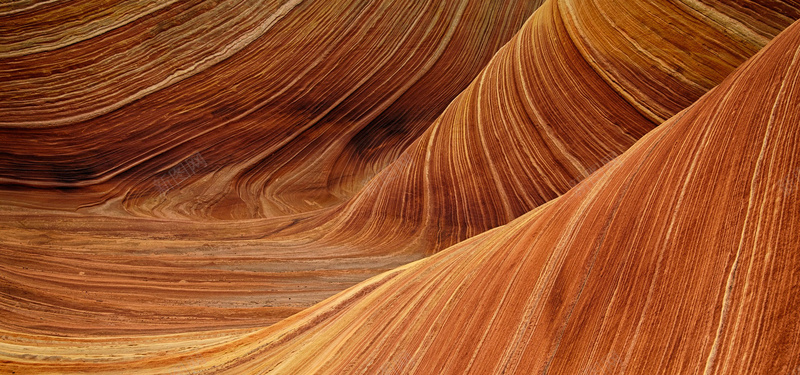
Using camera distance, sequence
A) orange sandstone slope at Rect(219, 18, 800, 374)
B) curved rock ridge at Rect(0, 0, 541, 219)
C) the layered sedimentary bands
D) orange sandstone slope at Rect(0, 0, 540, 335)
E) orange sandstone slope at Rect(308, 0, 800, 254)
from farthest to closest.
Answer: curved rock ridge at Rect(0, 0, 541, 219), orange sandstone slope at Rect(0, 0, 540, 335), orange sandstone slope at Rect(308, 0, 800, 254), the layered sedimentary bands, orange sandstone slope at Rect(219, 18, 800, 374)

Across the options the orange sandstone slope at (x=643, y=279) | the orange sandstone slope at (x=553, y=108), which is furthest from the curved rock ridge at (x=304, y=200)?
the orange sandstone slope at (x=643, y=279)

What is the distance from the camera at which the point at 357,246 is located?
7.59ft

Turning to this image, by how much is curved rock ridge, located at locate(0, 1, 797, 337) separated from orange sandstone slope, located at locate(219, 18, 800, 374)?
0.70 metres

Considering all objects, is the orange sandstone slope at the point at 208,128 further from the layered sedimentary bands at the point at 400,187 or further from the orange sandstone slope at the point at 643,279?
the orange sandstone slope at the point at 643,279

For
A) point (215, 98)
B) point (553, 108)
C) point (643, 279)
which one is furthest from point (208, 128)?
point (643, 279)

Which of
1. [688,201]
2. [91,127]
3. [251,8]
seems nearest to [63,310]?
[688,201]

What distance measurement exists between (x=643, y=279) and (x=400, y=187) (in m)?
1.79

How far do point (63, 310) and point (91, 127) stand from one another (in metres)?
1.98

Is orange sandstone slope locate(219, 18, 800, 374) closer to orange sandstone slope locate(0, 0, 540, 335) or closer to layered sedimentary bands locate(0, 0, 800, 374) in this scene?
layered sedimentary bands locate(0, 0, 800, 374)

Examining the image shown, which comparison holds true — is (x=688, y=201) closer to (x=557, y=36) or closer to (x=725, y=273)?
(x=725, y=273)

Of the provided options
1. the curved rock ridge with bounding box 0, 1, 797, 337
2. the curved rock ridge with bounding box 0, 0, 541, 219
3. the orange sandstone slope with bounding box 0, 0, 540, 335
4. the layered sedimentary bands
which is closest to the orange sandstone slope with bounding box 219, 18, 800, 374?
the layered sedimentary bands

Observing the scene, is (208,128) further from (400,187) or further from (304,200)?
(400,187)

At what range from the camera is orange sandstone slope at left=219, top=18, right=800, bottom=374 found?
582mm

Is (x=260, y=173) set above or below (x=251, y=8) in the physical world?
below
